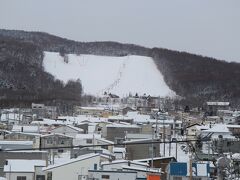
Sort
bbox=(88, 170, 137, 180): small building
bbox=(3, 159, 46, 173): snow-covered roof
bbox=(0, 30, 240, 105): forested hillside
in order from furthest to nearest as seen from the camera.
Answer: bbox=(0, 30, 240, 105): forested hillside
bbox=(3, 159, 46, 173): snow-covered roof
bbox=(88, 170, 137, 180): small building

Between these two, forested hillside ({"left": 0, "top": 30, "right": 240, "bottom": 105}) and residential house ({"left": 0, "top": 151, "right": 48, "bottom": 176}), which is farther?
forested hillside ({"left": 0, "top": 30, "right": 240, "bottom": 105})

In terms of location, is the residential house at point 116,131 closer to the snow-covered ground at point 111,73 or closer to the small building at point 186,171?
the small building at point 186,171

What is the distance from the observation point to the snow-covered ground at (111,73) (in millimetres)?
74250

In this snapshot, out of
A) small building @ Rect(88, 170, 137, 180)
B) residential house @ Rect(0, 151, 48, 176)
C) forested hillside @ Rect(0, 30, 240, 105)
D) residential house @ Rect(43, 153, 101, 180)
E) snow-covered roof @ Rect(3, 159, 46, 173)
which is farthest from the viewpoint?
forested hillside @ Rect(0, 30, 240, 105)

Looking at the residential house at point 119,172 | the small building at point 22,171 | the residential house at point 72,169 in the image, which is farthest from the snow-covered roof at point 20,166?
the residential house at point 119,172

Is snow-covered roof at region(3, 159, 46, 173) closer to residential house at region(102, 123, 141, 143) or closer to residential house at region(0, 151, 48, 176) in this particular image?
residential house at region(0, 151, 48, 176)

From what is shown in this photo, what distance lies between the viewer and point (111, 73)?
82.3 m

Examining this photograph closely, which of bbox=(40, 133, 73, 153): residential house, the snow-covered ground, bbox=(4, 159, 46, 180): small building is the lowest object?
bbox=(40, 133, 73, 153): residential house

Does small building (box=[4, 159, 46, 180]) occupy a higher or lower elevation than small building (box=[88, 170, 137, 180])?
lower

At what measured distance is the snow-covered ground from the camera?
2923 inches

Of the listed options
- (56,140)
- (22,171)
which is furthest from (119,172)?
(56,140)

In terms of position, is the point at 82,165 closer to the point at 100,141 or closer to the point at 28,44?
the point at 100,141

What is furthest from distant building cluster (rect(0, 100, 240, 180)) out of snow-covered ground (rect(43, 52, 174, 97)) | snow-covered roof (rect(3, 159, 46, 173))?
snow-covered ground (rect(43, 52, 174, 97))

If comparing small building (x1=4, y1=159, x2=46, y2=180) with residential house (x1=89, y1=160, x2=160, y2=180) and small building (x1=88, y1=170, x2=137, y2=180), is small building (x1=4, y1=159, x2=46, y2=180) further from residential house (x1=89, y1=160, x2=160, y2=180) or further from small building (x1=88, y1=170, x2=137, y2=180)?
small building (x1=88, y1=170, x2=137, y2=180)
